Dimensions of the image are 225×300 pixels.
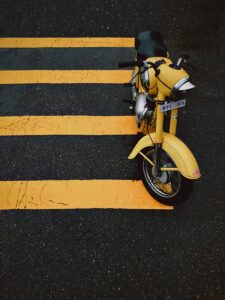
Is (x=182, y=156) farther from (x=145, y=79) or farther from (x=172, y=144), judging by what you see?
(x=145, y=79)

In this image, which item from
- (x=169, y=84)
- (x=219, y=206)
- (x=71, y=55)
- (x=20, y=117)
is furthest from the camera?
(x=71, y=55)

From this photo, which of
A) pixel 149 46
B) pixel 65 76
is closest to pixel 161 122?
pixel 149 46

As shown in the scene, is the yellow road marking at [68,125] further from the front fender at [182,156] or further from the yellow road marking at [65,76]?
the front fender at [182,156]

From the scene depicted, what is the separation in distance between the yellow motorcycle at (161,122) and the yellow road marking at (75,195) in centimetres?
17

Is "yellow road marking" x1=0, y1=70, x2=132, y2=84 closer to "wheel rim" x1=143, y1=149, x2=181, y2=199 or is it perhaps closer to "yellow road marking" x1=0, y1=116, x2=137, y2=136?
"yellow road marking" x1=0, y1=116, x2=137, y2=136

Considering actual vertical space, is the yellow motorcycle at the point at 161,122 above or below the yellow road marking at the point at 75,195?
above

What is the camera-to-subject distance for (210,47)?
18.1 feet

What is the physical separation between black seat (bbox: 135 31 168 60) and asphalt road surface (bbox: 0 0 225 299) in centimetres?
104

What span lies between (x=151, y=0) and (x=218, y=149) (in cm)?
363

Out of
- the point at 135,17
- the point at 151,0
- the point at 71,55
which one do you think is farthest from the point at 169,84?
the point at 151,0

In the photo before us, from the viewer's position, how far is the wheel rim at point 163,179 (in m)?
3.48

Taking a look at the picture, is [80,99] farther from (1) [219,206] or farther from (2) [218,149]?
(1) [219,206]
